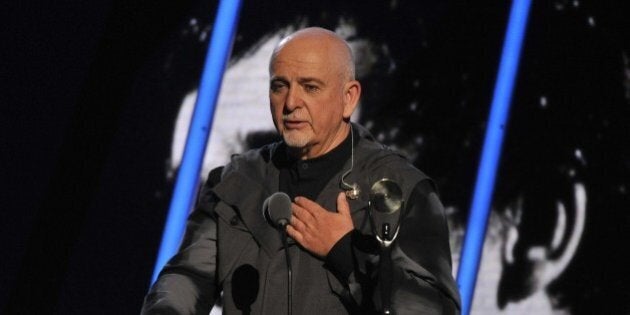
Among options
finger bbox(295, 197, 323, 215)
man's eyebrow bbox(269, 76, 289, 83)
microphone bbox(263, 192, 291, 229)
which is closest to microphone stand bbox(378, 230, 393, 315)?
microphone bbox(263, 192, 291, 229)

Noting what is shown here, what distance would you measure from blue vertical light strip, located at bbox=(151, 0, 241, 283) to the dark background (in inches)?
1.4

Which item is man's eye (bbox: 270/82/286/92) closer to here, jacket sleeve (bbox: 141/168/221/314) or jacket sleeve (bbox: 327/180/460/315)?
jacket sleeve (bbox: 141/168/221/314)

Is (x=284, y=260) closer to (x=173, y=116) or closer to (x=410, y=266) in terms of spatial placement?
(x=410, y=266)

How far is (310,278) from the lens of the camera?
5.93ft

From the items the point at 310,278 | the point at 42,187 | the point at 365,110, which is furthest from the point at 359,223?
the point at 42,187

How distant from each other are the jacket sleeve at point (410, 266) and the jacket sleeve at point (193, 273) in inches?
13.1

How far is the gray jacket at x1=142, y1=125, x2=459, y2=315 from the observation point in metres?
1.66

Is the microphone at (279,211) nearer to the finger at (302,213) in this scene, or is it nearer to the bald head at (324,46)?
the finger at (302,213)

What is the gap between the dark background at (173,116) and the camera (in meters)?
2.80

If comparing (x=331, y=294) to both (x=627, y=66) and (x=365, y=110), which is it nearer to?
(x=365, y=110)

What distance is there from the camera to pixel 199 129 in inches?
115

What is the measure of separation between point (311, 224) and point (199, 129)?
1258mm

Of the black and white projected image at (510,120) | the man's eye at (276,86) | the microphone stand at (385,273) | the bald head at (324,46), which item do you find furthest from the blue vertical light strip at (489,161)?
the microphone stand at (385,273)

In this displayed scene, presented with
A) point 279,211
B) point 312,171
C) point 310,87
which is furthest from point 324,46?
point 279,211
